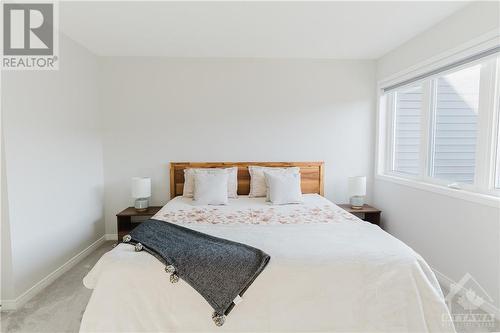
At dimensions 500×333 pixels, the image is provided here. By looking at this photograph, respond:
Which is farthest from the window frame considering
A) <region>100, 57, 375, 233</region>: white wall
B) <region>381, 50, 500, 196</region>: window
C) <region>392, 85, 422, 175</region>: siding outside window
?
<region>100, 57, 375, 233</region>: white wall

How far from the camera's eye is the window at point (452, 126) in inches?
85.7

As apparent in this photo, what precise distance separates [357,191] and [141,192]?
267 centimetres

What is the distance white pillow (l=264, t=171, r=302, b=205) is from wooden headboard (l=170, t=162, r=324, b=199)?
48cm

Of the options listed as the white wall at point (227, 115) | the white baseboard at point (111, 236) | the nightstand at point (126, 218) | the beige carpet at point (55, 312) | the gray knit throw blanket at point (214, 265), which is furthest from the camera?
the white baseboard at point (111, 236)

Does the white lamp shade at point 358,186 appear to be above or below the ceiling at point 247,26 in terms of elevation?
below

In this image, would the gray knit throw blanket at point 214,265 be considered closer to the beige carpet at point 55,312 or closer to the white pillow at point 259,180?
the beige carpet at point 55,312

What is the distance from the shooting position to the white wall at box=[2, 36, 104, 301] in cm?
221

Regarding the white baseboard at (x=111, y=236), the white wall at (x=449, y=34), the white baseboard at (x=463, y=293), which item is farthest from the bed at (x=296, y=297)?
the white baseboard at (x=111, y=236)

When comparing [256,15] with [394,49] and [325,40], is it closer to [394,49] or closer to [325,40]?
[325,40]

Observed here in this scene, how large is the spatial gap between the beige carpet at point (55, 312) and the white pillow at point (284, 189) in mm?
1669

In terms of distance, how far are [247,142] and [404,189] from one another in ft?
6.48

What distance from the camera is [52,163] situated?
104 inches
